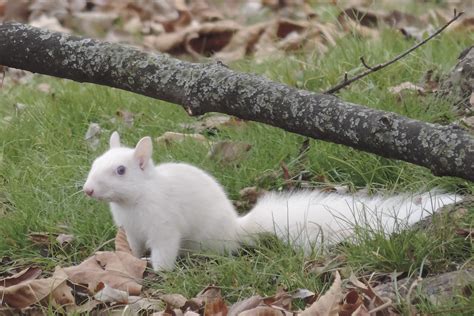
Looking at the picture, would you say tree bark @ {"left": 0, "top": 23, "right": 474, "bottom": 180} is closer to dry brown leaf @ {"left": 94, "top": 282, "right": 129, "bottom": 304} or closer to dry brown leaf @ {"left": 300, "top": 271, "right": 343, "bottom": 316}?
dry brown leaf @ {"left": 300, "top": 271, "right": 343, "bottom": 316}

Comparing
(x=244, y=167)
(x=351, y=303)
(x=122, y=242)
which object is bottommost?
(x=122, y=242)

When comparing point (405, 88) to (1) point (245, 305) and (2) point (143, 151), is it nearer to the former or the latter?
(2) point (143, 151)

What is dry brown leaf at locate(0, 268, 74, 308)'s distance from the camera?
3.37m

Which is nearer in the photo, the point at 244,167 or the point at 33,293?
the point at 33,293

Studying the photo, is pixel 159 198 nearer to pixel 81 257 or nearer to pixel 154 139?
pixel 81 257

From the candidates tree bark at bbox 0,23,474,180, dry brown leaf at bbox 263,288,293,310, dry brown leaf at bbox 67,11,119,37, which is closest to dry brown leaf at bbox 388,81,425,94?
tree bark at bbox 0,23,474,180

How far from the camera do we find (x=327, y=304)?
2988mm

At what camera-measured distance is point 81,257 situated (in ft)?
12.8

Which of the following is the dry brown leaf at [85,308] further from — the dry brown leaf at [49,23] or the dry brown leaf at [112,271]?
the dry brown leaf at [49,23]

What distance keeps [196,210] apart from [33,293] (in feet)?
2.43

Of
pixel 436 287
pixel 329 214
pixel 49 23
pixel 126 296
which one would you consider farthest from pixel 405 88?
pixel 49 23

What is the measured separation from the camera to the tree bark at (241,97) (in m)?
2.94

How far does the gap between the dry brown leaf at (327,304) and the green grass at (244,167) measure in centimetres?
23

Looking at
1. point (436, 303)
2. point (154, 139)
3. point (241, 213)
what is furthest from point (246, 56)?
point (436, 303)
